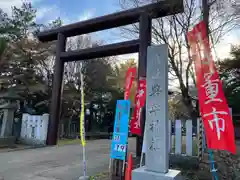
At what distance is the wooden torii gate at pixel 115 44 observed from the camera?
7172 mm

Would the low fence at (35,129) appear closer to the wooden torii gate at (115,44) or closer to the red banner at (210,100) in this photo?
the wooden torii gate at (115,44)

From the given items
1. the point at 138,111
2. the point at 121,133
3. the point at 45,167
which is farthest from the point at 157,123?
the point at 45,167

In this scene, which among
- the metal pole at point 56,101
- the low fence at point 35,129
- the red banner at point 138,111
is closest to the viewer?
the red banner at point 138,111

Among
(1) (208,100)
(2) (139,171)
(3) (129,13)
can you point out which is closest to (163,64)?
(1) (208,100)

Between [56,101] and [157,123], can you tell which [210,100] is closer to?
[157,123]

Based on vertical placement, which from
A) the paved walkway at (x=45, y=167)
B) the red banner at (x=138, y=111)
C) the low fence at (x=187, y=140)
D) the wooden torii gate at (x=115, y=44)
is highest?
the wooden torii gate at (x=115, y=44)

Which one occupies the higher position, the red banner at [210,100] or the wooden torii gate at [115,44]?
the wooden torii gate at [115,44]

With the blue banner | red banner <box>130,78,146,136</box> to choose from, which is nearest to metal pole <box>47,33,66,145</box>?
red banner <box>130,78,146,136</box>

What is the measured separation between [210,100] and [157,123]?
102 cm

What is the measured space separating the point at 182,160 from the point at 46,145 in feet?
21.1

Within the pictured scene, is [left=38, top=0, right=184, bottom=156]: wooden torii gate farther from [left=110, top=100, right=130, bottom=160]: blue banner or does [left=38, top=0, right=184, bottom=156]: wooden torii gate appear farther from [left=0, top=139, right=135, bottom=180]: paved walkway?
[left=110, top=100, right=130, bottom=160]: blue banner

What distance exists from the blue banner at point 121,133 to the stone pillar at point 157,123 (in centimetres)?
87

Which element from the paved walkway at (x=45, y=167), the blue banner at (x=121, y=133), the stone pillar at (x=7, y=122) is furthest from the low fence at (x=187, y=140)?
the stone pillar at (x=7, y=122)

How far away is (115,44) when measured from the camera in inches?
328
